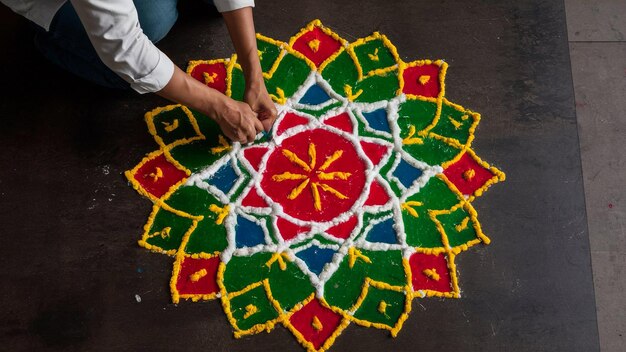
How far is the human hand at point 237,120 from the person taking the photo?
3.71ft

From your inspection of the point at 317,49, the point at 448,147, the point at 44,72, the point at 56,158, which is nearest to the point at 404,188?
the point at 448,147

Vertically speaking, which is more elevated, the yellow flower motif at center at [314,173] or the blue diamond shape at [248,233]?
the yellow flower motif at center at [314,173]

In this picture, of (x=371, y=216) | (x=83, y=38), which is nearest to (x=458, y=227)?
(x=371, y=216)

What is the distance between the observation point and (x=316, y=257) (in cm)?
119

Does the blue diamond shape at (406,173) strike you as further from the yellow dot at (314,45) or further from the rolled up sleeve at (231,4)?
the rolled up sleeve at (231,4)

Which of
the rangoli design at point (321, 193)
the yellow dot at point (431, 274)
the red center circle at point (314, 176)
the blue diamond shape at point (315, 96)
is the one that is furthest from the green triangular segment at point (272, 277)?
the blue diamond shape at point (315, 96)

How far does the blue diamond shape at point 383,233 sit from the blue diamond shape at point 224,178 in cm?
30

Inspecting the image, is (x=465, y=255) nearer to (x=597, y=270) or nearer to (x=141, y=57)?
(x=597, y=270)

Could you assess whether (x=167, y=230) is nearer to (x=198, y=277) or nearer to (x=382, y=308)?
(x=198, y=277)

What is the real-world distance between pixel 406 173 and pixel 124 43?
633mm

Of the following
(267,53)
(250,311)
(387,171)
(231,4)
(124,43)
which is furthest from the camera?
(267,53)

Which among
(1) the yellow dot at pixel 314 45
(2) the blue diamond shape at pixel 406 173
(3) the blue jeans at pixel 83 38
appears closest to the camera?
(3) the blue jeans at pixel 83 38

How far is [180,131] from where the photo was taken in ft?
4.20

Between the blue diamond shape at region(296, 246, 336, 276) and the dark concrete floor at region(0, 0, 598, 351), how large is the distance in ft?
0.44
